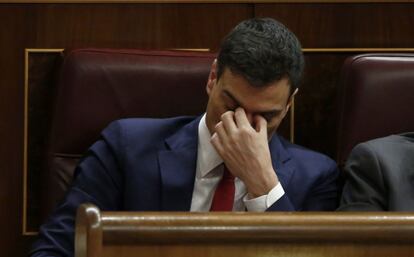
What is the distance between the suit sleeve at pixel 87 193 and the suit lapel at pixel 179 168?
0.25 ft

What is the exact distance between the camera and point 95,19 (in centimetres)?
162

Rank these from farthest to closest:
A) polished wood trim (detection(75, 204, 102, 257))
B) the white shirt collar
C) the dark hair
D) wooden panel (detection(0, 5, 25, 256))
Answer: wooden panel (detection(0, 5, 25, 256)) < the white shirt collar < the dark hair < polished wood trim (detection(75, 204, 102, 257))

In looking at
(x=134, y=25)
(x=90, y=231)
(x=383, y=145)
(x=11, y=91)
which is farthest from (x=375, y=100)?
(x=90, y=231)

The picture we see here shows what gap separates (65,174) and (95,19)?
332 mm

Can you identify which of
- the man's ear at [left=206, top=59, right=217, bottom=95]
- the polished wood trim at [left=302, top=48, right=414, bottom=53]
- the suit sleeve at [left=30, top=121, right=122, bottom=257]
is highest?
the polished wood trim at [left=302, top=48, right=414, bottom=53]

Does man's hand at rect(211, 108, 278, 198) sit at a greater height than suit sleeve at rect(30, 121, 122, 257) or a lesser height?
greater

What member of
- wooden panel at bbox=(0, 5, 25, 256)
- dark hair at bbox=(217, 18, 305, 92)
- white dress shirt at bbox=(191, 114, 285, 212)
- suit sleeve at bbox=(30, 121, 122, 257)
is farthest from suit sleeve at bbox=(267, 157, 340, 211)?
wooden panel at bbox=(0, 5, 25, 256)

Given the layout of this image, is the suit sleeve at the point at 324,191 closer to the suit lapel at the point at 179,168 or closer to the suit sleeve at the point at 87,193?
the suit lapel at the point at 179,168

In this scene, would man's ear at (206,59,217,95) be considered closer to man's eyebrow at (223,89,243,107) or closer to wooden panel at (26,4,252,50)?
man's eyebrow at (223,89,243,107)

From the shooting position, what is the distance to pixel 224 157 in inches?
52.7

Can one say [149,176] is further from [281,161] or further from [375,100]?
[375,100]

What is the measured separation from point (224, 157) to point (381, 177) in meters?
0.26

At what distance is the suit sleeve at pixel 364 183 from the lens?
134 centimetres

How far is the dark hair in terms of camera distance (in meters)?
1.29
